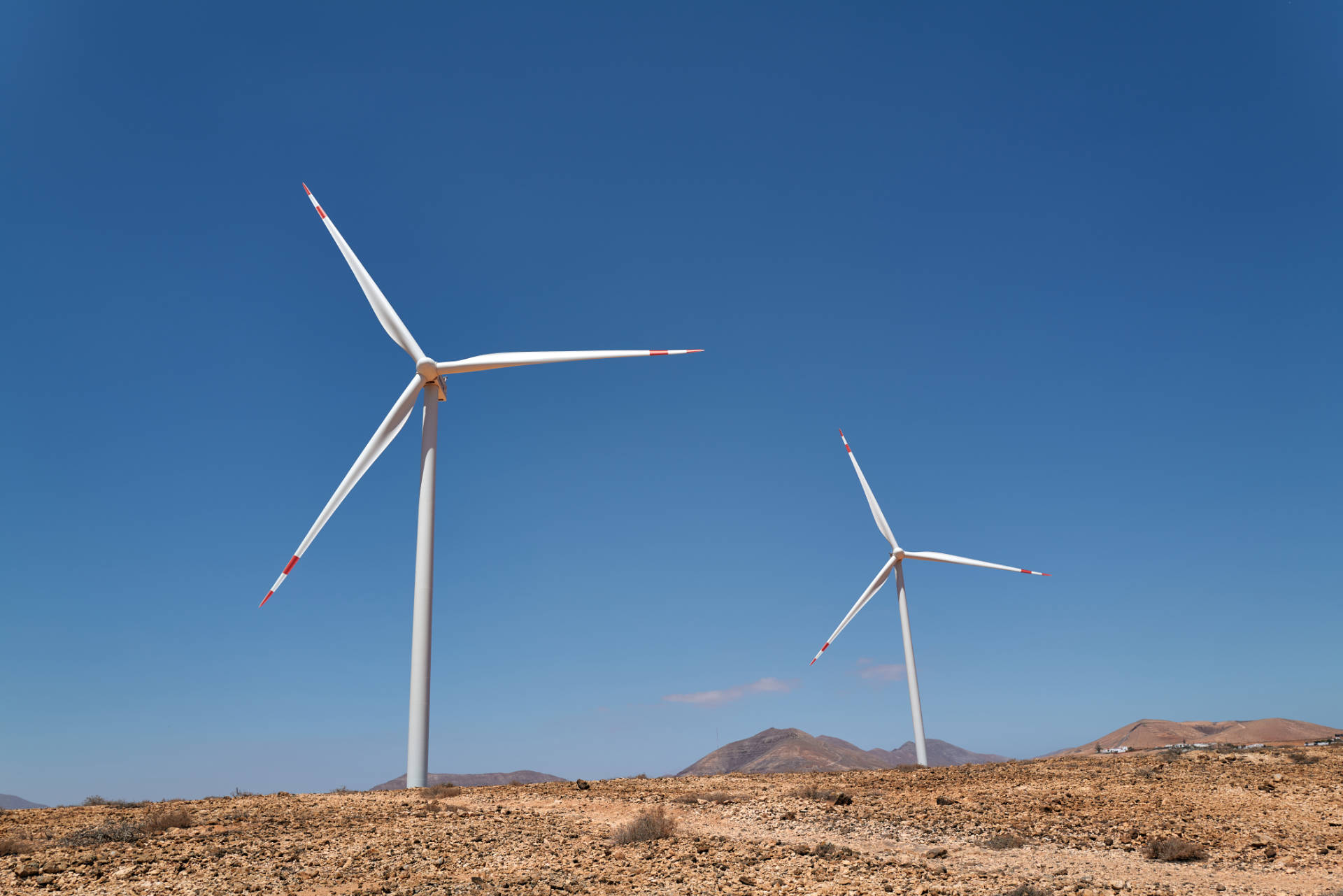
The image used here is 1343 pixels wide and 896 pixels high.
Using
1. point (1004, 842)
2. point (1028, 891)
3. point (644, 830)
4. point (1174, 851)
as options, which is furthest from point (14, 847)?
point (1174, 851)

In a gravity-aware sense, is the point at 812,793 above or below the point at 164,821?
Result: below

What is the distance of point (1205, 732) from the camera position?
372 ft

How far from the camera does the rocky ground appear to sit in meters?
16.2

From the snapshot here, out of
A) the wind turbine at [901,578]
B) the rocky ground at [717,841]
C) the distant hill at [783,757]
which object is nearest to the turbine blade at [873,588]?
the wind turbine at [901,578]

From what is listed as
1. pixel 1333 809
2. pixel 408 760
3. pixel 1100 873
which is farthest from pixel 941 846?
pixel 408 760

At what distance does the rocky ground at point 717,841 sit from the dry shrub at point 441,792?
197 mm

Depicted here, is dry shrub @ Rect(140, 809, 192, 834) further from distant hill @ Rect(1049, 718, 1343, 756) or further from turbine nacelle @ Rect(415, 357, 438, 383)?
distant hill @ Rect(1049, 718, 1343, 756)

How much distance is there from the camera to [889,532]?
192ft

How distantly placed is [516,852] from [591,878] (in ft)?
9.15

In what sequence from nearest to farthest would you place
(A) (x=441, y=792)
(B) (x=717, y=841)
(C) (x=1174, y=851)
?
(C) (x=1174, y=851) → (B) (x=717, y=841) → (A) (x=441, y=792)

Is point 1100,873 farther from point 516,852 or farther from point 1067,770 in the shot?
Answer: point 1067,770

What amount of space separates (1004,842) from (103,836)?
2211 centimetres

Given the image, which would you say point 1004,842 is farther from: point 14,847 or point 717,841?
point 14,847

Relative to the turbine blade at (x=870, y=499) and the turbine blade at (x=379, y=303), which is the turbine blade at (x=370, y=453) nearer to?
the turbine blade at (x=379, y=303)
